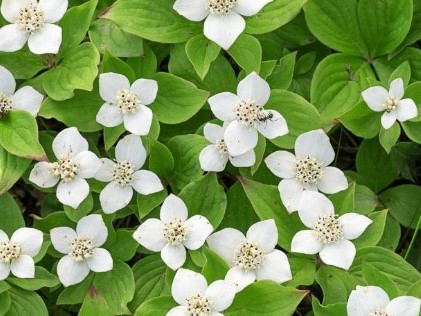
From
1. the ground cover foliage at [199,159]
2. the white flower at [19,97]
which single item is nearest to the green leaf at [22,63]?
the ground cover foliage at [199,159]

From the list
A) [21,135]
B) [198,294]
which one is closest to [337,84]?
[198,294]

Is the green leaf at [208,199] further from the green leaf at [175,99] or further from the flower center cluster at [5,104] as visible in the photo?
the flower center cluster at [5,104]

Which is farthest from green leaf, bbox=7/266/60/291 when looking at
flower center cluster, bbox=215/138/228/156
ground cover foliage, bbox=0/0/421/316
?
flower center cluster, bbox=215/138/228/156

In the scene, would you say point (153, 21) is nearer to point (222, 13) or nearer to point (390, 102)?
point (222, 13)

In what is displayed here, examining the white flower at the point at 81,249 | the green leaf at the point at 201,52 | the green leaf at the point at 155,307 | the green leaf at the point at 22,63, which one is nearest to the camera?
the green leaf at the point at 155,307

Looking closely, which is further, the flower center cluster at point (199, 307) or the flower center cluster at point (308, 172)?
the flower center cluster at point (308, 172)

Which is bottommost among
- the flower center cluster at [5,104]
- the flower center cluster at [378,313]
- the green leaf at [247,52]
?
the flower center cluster at [378,313]

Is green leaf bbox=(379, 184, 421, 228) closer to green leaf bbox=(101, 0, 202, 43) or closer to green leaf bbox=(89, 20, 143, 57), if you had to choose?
green leaf bbox=(101, 0, 202, 43)
